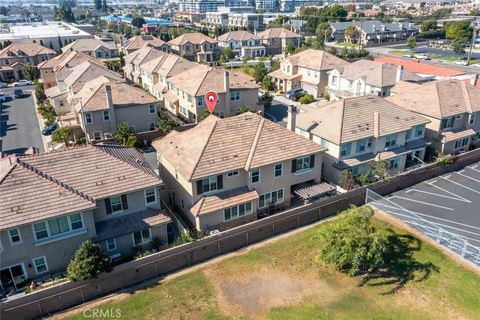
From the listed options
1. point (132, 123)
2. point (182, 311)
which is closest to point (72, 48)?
point (132, 123)

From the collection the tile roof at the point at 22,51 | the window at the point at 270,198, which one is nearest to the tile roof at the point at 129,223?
the window at the point at 270,198

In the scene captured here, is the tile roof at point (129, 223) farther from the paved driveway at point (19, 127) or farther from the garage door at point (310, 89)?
the garage door at point (310, 89)

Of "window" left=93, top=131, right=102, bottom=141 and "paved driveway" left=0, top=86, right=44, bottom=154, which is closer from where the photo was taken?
"window" left=93, top=131, right=102, bottom=141

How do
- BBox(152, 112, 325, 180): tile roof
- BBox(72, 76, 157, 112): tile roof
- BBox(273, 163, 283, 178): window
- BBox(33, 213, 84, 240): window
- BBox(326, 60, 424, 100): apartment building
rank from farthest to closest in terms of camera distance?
BBox(326, 60, 424, 100): apartment building < BBox(72, 76, 157, 112): tile roof < BBox(273, 163, 283, 178): window < BBox(152, 112, 325, 180): tile roof < BBox(33, 213, 84, 240): window

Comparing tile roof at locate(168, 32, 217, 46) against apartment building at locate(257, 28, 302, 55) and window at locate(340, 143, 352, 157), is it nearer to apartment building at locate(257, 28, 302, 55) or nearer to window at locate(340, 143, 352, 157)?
apartment building at locate(257, 28, 302, 55)

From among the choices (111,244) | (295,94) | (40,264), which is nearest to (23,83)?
(295,94)

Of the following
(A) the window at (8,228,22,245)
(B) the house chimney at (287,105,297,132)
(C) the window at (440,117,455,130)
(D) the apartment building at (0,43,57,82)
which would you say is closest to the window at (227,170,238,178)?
(B) the house chimney at (287,105,297,132)
